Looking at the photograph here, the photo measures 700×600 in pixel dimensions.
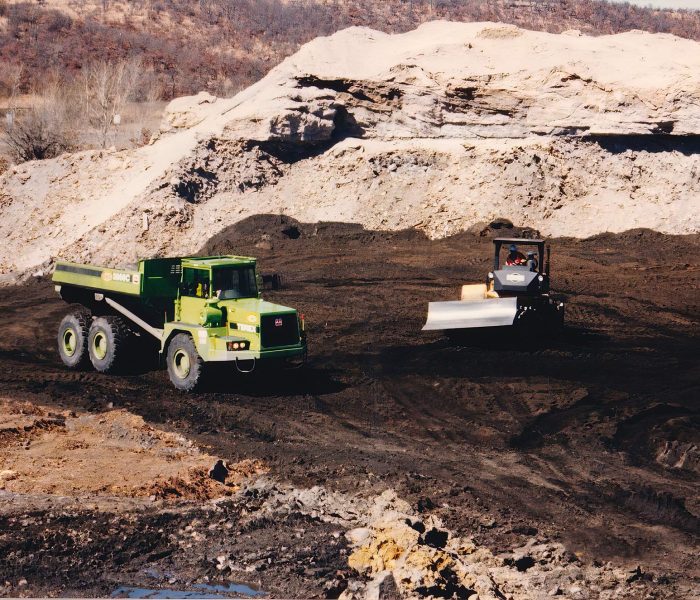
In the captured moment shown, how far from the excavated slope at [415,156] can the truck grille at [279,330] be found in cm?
1692

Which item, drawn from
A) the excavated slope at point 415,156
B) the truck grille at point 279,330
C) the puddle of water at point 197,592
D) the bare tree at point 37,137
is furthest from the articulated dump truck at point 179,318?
the bare tree at point 37,137

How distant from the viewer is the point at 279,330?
17891 millimetres

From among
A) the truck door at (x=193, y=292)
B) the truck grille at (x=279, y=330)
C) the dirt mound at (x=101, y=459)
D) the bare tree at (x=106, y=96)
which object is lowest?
the dirt mound at (x=101, y=459)

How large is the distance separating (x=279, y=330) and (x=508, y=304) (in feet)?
18.0

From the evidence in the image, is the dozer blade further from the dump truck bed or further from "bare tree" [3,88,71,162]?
"bare tree" [3,88,71,162]

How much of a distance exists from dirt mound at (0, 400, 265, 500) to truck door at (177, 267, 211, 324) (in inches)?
83.2

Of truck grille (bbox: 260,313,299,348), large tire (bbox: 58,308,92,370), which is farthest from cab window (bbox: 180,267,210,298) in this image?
large tire (bbox: 58,308,92,370)

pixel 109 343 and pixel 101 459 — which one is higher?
pixel 109 343

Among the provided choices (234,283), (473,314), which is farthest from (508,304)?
(234,283)

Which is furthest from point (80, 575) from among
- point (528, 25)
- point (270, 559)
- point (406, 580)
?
point (528, 25)

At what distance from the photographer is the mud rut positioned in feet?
37.8

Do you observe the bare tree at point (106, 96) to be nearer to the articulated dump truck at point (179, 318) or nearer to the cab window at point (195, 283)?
the articulated dump truck at point (179, 318)

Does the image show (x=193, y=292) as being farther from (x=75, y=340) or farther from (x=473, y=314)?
(x=473, y=314)

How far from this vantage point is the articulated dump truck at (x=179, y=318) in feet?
58.6
